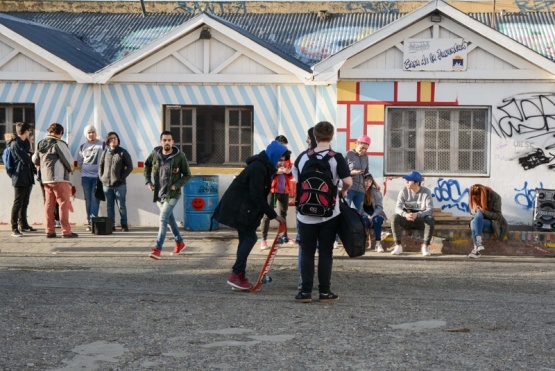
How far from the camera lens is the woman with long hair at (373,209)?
15297mm

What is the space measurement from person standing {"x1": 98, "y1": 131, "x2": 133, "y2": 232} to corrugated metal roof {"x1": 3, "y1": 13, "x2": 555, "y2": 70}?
12.8 ft

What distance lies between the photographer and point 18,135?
16438mm

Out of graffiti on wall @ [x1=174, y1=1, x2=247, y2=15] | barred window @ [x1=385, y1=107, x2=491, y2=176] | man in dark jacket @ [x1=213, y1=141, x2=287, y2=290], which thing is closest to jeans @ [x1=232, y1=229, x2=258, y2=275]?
man in dark jacket @ [x1=213, y1=141, x2=287, y2=290]

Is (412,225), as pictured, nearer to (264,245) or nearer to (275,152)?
(264,245)

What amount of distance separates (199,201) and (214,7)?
30.2 ft

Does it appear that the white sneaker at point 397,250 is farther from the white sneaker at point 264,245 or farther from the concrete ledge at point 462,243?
the white sneaker at point 264,245

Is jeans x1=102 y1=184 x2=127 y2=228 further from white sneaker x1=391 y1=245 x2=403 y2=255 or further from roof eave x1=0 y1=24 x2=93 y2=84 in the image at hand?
white sneaker x1=391 y1=245 x2=403 y2=255

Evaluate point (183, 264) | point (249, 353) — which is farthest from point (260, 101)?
point (249, 353)

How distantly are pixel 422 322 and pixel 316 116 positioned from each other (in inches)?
365

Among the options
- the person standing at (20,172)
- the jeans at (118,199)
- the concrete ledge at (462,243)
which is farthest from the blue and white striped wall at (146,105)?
the concrete ledge at (462,243)

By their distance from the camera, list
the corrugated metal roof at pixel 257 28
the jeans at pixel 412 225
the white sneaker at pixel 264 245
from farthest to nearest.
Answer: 1. the corrugated metal roof at pixel 257 28
2. the white sneaker at pixel 264 245
3. the jeans at pixel 412 225

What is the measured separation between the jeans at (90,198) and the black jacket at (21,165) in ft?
4.50

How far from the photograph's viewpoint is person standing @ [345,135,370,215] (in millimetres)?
15203

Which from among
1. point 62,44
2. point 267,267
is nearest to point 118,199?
point 62,44
